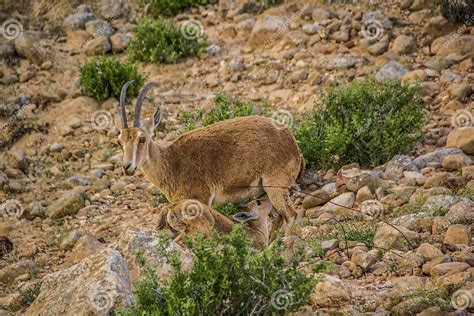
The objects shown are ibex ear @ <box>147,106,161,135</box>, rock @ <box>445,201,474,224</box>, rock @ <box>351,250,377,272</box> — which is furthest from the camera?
ibex ear @ <box>147,106,161,135</box>

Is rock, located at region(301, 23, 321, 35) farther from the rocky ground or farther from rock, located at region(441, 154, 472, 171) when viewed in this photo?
rock, located at region(441, 154, 472, 171)

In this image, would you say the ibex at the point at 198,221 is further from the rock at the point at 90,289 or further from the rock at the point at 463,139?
the rock at the point at 463,139

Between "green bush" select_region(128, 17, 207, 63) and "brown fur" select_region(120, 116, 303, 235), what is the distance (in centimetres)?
523

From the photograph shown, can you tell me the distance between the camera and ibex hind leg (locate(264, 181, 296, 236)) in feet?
28.1

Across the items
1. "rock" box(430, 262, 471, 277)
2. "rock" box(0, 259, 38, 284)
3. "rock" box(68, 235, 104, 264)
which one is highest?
"rock" box(430, 262, 471, 277)

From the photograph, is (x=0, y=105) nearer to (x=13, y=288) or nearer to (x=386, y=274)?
(x=13, y=288)

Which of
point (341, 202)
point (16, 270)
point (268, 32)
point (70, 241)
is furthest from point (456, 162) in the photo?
point (16, 270)

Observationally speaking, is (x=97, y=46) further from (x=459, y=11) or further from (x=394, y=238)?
(x=394, y=238)

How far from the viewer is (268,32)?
13.8 meters

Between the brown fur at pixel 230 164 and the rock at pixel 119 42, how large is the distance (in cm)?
615

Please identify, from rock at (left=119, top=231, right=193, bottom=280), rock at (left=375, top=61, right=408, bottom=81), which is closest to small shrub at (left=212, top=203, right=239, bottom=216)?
rock at (left=119, top=231, right=193, bottom=280)

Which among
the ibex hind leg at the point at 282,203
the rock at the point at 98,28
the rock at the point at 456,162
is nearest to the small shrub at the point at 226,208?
the ibex hind leg at the point at 282,203

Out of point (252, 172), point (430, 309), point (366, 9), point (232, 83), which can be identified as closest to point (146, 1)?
point (232, 83)

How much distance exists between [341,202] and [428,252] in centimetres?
237
